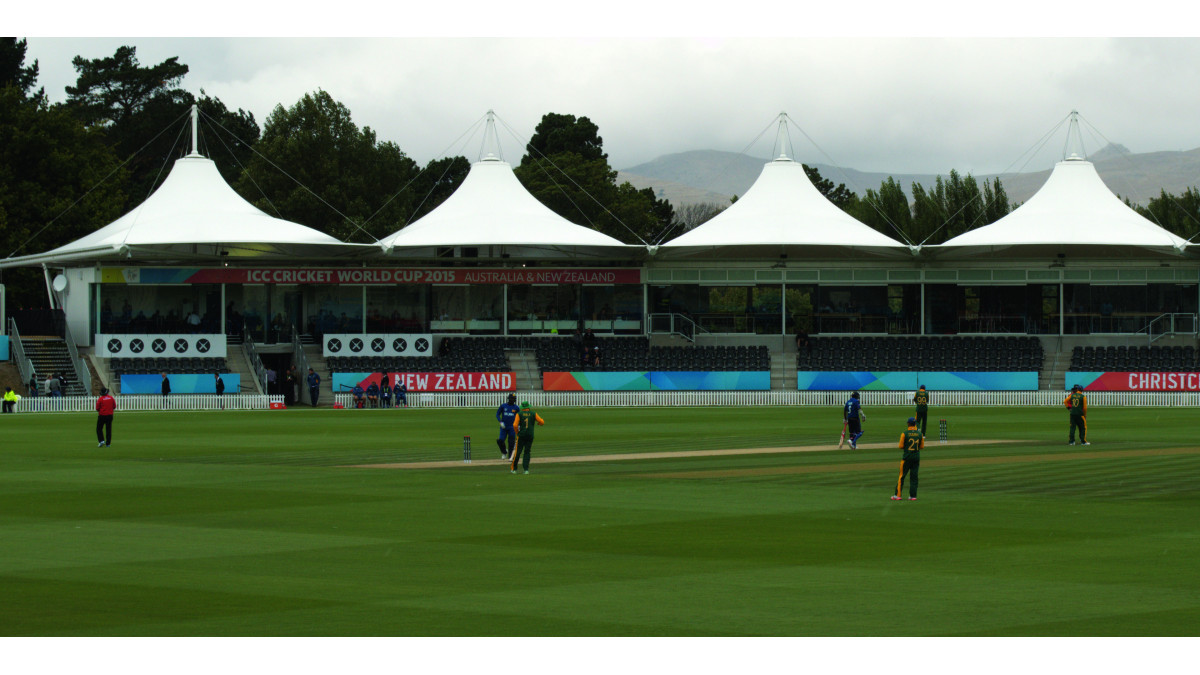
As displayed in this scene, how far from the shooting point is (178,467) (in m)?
31.2

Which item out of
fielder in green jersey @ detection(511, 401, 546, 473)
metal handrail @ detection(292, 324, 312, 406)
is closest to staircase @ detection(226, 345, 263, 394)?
metal handrail @ detection(292, 324, 312, 406)

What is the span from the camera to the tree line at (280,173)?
7838cm

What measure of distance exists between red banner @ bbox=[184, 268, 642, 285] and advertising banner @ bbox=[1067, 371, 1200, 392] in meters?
23.7

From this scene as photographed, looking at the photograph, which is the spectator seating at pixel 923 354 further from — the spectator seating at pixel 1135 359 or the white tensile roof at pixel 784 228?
Result: the white tensile roof at pixel 784 228

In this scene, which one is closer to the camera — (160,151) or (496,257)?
(496,257)

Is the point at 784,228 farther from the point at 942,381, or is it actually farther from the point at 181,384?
the point at 181,384

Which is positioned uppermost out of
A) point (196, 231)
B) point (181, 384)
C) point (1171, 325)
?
point (196, 231)

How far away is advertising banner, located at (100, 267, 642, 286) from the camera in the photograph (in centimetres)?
6738

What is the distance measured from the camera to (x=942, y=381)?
213ft

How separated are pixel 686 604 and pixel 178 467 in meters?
19.8

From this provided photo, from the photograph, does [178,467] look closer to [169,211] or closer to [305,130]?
[169,211]

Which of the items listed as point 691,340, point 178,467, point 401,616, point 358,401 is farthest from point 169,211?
point 401,616

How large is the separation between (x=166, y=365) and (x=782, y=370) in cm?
3036

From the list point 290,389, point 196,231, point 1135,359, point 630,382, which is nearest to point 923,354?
point 1135,359
